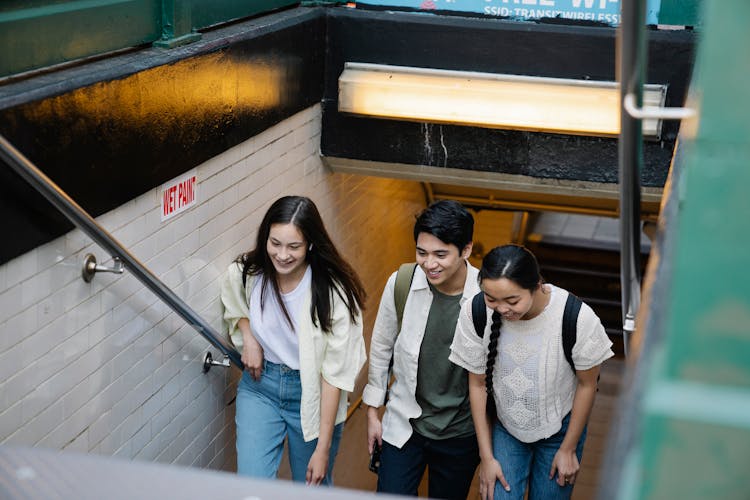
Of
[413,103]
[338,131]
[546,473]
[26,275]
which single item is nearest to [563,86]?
[413,103]

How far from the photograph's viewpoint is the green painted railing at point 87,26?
10.4 feet

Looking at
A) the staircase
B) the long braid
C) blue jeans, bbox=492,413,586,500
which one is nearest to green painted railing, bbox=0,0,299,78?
the long braid

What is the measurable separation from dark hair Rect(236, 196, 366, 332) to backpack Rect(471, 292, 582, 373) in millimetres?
592

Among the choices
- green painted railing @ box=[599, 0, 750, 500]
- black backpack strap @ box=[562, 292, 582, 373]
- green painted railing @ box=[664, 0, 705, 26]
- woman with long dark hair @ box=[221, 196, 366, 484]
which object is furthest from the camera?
green painted railing @ box=[664, 0, 705, 26]

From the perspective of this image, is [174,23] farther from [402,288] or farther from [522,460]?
[522,460]

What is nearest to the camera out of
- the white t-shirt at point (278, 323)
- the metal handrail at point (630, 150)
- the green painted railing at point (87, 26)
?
the metal handrail at point (630, 150)

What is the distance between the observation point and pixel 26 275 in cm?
318

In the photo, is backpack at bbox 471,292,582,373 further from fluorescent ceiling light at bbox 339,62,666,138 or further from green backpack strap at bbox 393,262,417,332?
fluorescent ceiling light at bbox 339,62,666,138

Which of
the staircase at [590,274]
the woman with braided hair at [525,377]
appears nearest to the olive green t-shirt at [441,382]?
the woman with braided hair at [525,377]

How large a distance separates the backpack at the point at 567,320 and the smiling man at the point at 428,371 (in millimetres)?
188

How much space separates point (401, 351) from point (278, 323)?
1.70 ft

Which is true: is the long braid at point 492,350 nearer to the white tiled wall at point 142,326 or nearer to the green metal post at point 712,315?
the white tiled wall at point 142,326

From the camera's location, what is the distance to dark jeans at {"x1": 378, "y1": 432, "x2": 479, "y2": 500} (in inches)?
165

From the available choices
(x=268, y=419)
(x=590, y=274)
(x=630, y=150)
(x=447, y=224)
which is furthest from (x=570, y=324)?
(x=590, y=274)
